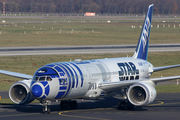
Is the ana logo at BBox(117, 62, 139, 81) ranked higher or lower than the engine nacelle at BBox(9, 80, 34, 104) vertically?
higher

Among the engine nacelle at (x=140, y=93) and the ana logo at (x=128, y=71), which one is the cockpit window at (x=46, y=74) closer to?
the engine nacelle at (x=140, y=93)

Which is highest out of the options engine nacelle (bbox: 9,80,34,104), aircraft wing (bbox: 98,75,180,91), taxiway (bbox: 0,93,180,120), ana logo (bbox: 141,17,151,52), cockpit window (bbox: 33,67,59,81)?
ana logo (bbox: 141,17,151,52)

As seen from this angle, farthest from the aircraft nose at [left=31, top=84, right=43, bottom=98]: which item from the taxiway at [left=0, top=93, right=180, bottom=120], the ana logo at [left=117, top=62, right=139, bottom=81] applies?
the ana logo at [left=117, top=62, right=139, bottom=81]

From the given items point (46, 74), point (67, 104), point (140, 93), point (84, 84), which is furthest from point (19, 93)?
point (140, 93)

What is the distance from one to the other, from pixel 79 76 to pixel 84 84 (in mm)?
1010

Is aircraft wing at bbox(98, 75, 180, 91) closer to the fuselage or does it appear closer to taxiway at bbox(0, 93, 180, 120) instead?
the fuselage

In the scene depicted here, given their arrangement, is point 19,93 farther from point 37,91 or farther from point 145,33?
point 145,33

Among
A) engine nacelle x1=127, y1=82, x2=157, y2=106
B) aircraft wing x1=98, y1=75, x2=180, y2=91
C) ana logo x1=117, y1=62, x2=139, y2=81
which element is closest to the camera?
engine nacelle x1=127, y1=82, x2=157, y2=106

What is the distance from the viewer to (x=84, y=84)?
32719 mm

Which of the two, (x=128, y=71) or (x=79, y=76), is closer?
(x=79, y=76)

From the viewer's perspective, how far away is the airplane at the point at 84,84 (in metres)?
30.1

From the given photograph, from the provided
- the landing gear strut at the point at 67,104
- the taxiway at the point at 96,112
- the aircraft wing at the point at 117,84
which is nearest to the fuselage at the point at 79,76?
the aircraft wing at the point at 117,84

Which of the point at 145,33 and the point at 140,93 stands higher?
the point at 145,33

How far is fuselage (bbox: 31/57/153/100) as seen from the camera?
29812mm
